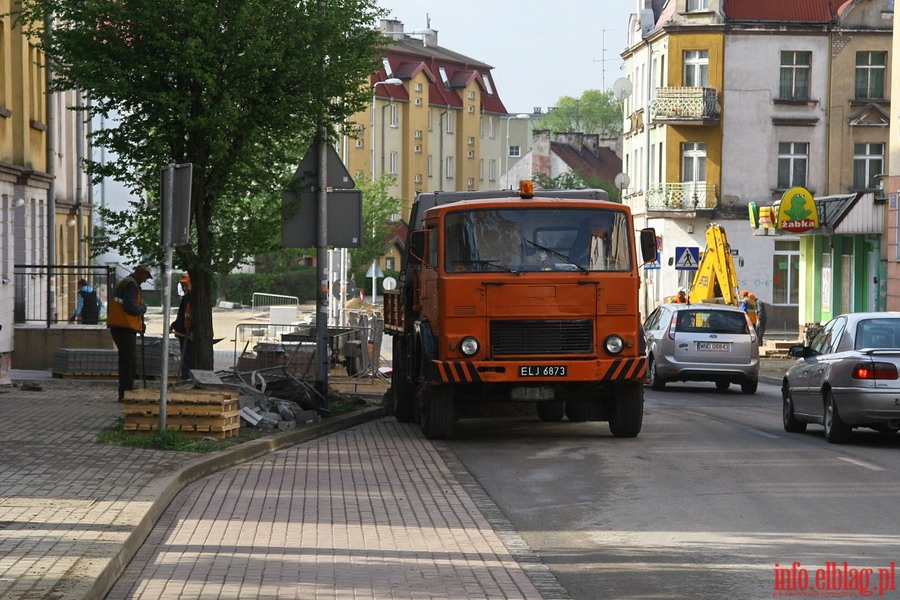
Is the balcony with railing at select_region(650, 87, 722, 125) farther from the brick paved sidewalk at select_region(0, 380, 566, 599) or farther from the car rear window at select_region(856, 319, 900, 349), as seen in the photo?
the brick paved sidewalk at select_region(0, 380, 566, 599)

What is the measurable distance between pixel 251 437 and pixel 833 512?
6867mm

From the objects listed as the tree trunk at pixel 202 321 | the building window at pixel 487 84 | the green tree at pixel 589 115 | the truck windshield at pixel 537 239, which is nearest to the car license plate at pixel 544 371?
the truck windshield at pixel 537 239

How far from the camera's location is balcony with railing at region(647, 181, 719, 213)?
2432 inches

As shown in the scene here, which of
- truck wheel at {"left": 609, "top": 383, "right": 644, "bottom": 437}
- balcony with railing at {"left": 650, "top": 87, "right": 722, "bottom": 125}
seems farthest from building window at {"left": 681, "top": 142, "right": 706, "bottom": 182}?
truck wheel at {"left": 609, "top": 383, "right": 644, "bottom": 437}

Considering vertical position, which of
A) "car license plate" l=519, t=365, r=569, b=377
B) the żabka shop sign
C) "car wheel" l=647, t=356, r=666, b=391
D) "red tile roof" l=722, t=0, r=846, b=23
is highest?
"red tile roof" l=722, t=0, r=846, b=23

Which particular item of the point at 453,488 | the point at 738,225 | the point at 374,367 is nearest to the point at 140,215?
the point at 374,367

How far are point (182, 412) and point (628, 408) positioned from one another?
4.96 meters

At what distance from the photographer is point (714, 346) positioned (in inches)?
1086

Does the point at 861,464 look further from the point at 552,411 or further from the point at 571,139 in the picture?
the point at 571,139

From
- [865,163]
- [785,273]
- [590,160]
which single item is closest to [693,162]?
[785,273]

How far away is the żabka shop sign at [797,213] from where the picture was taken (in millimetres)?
44156

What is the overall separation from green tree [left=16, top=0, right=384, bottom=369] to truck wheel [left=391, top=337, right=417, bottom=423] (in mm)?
2375

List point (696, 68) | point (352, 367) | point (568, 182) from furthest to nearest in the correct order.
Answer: point (568, 182) < point (696, 68) < point (352, 367)

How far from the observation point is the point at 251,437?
52.6 ft
